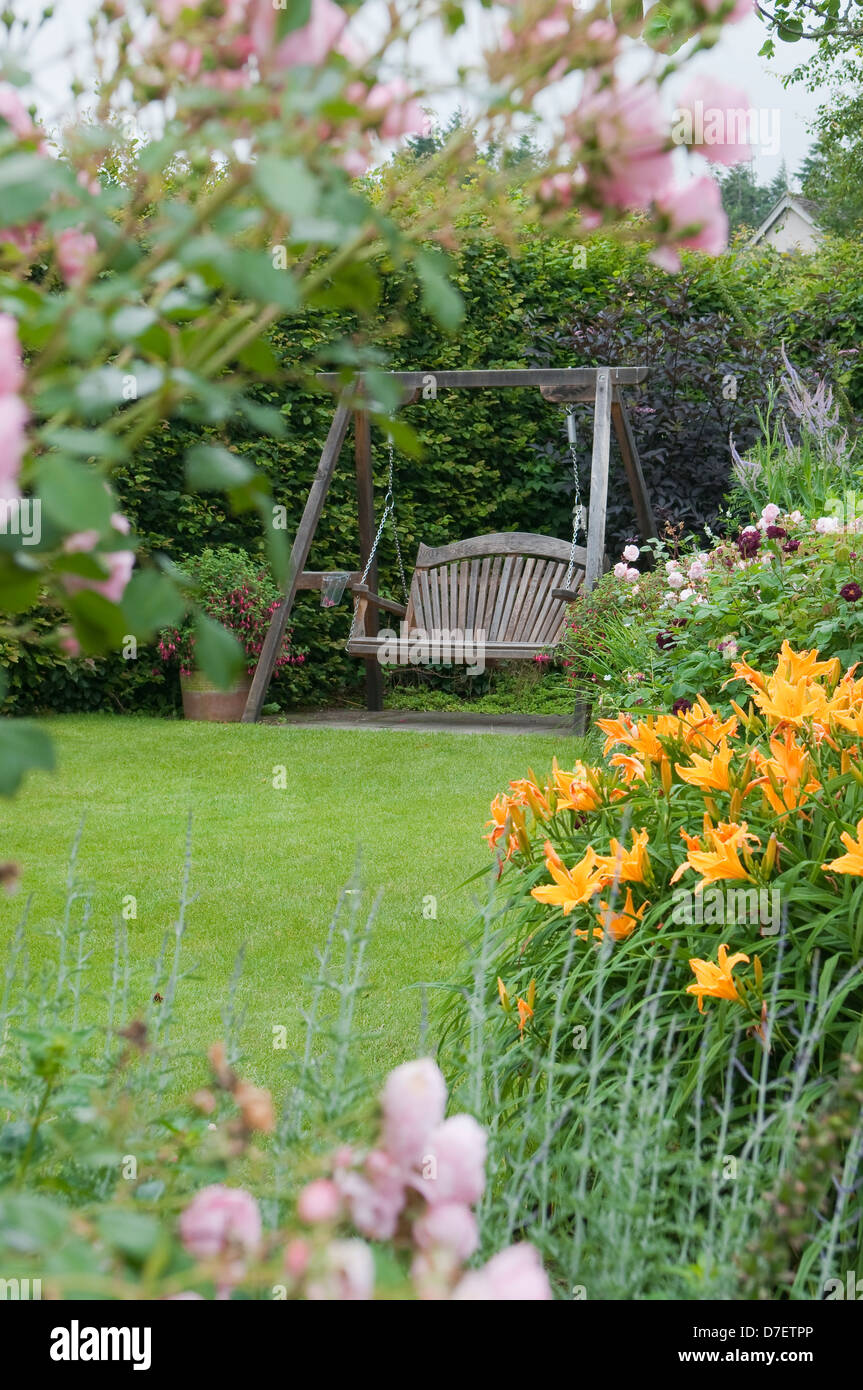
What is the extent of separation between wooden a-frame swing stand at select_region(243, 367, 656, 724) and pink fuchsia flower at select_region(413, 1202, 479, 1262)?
19.4ft

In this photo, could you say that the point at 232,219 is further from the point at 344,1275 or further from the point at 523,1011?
the point at 523,1011

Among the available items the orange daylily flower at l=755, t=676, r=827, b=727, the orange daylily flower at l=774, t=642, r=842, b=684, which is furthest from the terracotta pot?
the orange daylily flower at l=755, t=676, r=827, b=727

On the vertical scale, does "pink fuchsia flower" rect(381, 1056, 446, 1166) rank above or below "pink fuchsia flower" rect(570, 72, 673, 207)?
below

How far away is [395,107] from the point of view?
0.75 m

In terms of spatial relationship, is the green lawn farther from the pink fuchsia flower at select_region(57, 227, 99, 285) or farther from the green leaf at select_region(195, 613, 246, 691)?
the pink fuchsia flower at select_region(57, 227, 99, 285)

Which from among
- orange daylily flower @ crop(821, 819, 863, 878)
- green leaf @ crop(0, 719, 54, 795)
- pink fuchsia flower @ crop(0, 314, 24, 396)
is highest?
pink fuchsia flower @ crop(0, 314, 24, 396)

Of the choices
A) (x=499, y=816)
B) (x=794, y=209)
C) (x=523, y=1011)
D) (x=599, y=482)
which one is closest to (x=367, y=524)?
(x=599, y=482)

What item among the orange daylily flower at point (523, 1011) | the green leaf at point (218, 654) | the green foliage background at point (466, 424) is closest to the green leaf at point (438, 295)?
the green leaf at point (218, 654)

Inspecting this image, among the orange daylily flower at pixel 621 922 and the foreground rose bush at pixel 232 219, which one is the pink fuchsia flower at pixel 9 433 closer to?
the foreground rose bush at pixel 232 219

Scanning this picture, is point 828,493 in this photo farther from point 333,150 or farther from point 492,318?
point 333,150

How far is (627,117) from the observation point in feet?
2.47

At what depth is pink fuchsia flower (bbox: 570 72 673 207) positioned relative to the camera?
2.46 ft

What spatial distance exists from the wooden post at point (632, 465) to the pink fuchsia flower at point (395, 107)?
6.62 m

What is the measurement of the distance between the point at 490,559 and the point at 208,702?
222 centimetres
